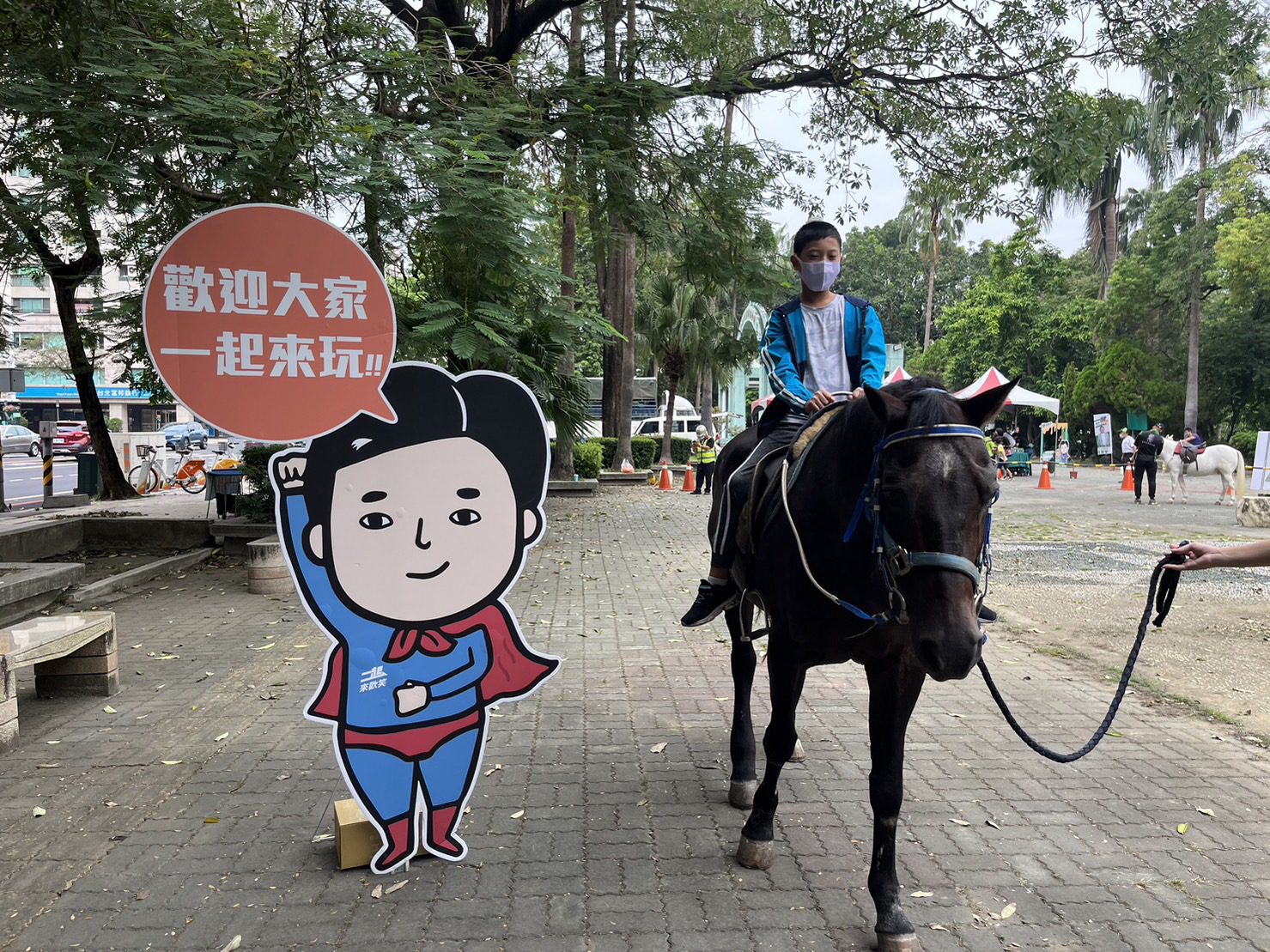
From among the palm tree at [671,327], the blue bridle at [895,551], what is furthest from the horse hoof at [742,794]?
the palm tree at [671,327]

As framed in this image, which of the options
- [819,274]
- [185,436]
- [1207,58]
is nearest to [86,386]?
[819,274]

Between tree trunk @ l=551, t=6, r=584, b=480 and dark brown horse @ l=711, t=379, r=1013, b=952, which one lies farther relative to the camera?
tree trunk @ l=551, t=6, r=584, b=480

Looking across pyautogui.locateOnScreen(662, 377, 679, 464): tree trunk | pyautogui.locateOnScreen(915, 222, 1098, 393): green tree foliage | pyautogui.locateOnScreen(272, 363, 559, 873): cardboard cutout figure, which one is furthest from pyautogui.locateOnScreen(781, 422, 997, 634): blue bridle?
pyautogui.locateOnScreen(915, 222, 1098, 393): green tree foliage

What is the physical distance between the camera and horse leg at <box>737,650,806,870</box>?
11.0 ft

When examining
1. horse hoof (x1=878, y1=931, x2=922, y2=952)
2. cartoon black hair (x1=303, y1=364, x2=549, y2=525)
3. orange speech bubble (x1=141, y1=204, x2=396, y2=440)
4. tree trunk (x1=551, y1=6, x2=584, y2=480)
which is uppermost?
tree trunk (x1=551, y1=6, x2=584, y2=480)

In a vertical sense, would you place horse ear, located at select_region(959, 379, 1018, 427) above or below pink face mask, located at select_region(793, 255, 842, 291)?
below

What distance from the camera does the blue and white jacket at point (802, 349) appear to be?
393 cm

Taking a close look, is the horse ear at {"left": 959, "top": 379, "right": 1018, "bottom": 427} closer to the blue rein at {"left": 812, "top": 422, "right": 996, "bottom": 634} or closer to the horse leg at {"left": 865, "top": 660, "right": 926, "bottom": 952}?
the blue rein at {"left": 812, "top": 422, "right": 996, "bottom": 634}

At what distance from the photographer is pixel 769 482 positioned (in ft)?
11.9

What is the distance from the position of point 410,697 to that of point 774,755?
62.2 inches

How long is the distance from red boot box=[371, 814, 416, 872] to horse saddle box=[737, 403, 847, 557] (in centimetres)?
194

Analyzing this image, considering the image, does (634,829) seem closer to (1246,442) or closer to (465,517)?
Answer: (465,517)

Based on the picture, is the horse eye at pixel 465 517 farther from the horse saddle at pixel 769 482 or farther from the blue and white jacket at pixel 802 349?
the blue and white jacket at pixel 802 349

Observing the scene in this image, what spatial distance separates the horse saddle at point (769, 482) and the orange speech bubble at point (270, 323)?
1.67 m
